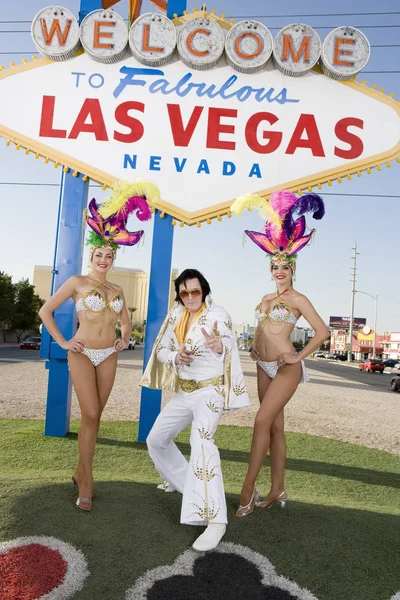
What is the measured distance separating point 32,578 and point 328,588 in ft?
5.14

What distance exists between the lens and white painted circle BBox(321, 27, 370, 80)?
19.2 ft

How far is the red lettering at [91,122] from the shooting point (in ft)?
19.5

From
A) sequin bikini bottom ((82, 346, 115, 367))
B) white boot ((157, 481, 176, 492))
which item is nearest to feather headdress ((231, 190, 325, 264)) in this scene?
sequin bikini bottom ((82, 346, 115, 367))

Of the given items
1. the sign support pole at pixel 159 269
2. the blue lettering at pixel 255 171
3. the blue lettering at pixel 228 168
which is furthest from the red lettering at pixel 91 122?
the blue lettering at pixel 255 171

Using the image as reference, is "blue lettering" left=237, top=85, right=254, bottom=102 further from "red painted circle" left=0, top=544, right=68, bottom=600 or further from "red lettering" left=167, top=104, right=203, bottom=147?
"red painted circle" left=0, top=544, right=68, bottom=600

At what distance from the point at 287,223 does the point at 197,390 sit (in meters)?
1.49

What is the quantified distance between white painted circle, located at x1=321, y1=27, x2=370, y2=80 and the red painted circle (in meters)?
5.50

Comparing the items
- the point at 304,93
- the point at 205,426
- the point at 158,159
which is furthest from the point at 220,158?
the point at 205,426

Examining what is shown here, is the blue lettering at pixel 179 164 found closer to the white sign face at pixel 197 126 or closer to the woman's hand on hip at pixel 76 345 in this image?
the white sign face at pixel 197 126

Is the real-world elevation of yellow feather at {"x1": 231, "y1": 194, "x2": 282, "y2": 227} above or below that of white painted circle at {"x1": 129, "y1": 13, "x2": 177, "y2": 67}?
below

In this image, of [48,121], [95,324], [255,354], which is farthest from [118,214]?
[48,121]

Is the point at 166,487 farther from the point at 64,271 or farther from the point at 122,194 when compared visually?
the point at 64,271

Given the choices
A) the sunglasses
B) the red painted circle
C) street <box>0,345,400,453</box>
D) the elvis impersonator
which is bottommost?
street <box>0,345,400,453</box>

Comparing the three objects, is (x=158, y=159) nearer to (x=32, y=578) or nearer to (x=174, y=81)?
(x=174, y=81)
